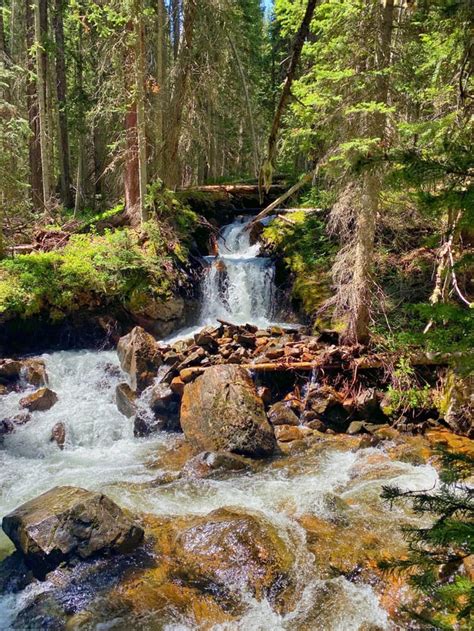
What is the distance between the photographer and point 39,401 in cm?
1028

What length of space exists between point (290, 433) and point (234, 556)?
3796mm

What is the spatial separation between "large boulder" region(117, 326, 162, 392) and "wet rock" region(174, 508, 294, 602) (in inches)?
193

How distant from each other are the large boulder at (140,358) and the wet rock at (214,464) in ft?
10.0

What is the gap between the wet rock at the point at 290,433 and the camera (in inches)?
364

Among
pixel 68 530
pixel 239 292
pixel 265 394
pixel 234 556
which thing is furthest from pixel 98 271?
pixel 234 556

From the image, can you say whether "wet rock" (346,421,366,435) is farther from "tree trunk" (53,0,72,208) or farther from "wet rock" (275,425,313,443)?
"tree trunk" (53,0,72,208)

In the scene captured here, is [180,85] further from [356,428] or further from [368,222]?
[356,428]

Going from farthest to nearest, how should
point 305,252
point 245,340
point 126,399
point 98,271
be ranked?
point 305,252 < point 98,271 < point 245,340 < point 126,399

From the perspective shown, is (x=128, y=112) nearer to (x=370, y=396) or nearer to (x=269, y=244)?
(x=269, y=244)

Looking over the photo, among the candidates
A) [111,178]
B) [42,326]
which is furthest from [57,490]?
[111,178]

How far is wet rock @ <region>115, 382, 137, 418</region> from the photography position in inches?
405

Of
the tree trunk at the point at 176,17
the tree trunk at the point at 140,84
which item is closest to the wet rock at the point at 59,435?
the tree trunk at the point at 140,84

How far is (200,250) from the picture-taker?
1650 centimetres

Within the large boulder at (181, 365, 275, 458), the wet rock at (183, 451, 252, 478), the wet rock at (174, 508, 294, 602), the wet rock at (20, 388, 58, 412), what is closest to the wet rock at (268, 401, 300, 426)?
the large boulder at (181, 365, 275, 458)
